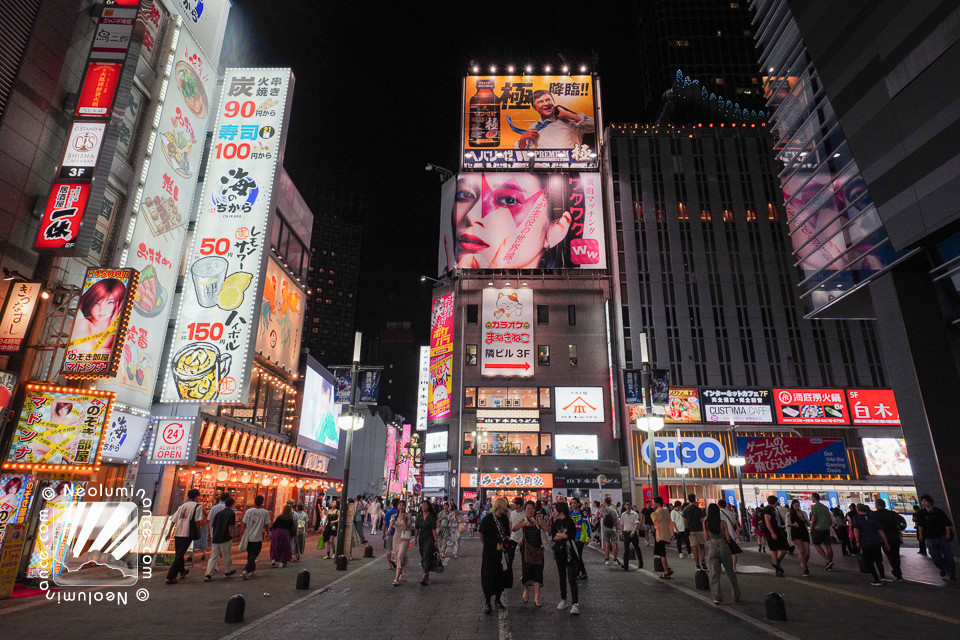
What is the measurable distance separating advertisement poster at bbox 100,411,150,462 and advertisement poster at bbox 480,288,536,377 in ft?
113

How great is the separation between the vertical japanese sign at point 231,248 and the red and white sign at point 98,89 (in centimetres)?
626

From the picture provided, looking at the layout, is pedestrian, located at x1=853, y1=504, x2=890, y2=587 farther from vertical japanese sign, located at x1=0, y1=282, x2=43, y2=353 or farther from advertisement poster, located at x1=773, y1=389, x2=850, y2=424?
advertisement poster, located at x1=773, y1=389, x2=850, y2=424

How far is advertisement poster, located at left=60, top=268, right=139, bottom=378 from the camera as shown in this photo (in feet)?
40.5

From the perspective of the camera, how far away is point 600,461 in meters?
45.7

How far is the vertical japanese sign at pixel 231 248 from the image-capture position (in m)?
18.3

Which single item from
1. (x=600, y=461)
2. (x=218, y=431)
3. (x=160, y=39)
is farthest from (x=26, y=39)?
(x=600, y=461)

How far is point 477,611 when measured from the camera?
884 cm

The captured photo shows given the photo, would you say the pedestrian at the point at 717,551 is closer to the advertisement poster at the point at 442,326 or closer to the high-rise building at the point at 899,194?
the high-rise building at the point at 899,194

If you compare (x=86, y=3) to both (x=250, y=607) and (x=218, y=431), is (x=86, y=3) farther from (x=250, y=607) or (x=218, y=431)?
(x=250, y=607)

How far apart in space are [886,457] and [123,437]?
5025 centimetres

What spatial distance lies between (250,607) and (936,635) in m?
10.4

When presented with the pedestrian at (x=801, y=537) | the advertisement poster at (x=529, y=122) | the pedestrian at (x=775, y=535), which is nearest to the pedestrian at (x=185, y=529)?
the pedestrian at (x=775, y=535)

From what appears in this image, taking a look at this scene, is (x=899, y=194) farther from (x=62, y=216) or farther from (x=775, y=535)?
(x=62, y=216)

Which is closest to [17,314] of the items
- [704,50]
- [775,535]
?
[775,535]
